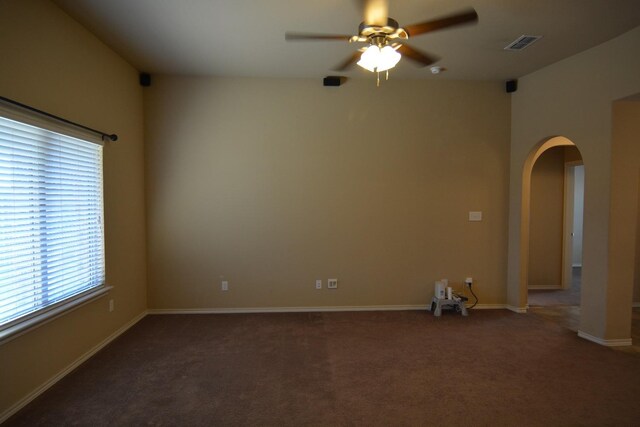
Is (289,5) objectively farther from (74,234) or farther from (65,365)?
(65,365)

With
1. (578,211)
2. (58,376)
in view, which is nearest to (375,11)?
(58,376)

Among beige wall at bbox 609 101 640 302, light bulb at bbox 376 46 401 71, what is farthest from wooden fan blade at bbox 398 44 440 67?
beige wall at bbox 609 101 640 302

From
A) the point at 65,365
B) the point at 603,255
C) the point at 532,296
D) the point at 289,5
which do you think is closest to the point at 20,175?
the point at 65,365

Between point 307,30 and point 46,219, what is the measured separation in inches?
105

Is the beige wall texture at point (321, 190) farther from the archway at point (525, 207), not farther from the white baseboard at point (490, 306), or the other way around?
the archway at point (525, 207)

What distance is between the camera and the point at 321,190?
4.36 m

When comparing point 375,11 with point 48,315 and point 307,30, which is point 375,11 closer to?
point 307,30

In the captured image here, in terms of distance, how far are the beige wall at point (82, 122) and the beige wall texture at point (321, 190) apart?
0.32 meters

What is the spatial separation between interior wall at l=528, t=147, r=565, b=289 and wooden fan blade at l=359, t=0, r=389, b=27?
15.3 ft

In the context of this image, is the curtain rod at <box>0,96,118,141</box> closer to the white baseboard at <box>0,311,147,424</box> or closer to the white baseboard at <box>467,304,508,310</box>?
the white baseboard at <box>0,311,147,424</box>

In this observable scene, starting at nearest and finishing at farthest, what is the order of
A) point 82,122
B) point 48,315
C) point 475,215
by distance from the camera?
1. point 48,315
2. point 82,122
3. point 475,215

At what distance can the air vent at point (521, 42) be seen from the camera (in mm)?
3201

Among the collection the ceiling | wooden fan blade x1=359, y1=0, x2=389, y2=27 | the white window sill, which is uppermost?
the ceiling

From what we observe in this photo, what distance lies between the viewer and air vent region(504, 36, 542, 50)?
3.20 metres
